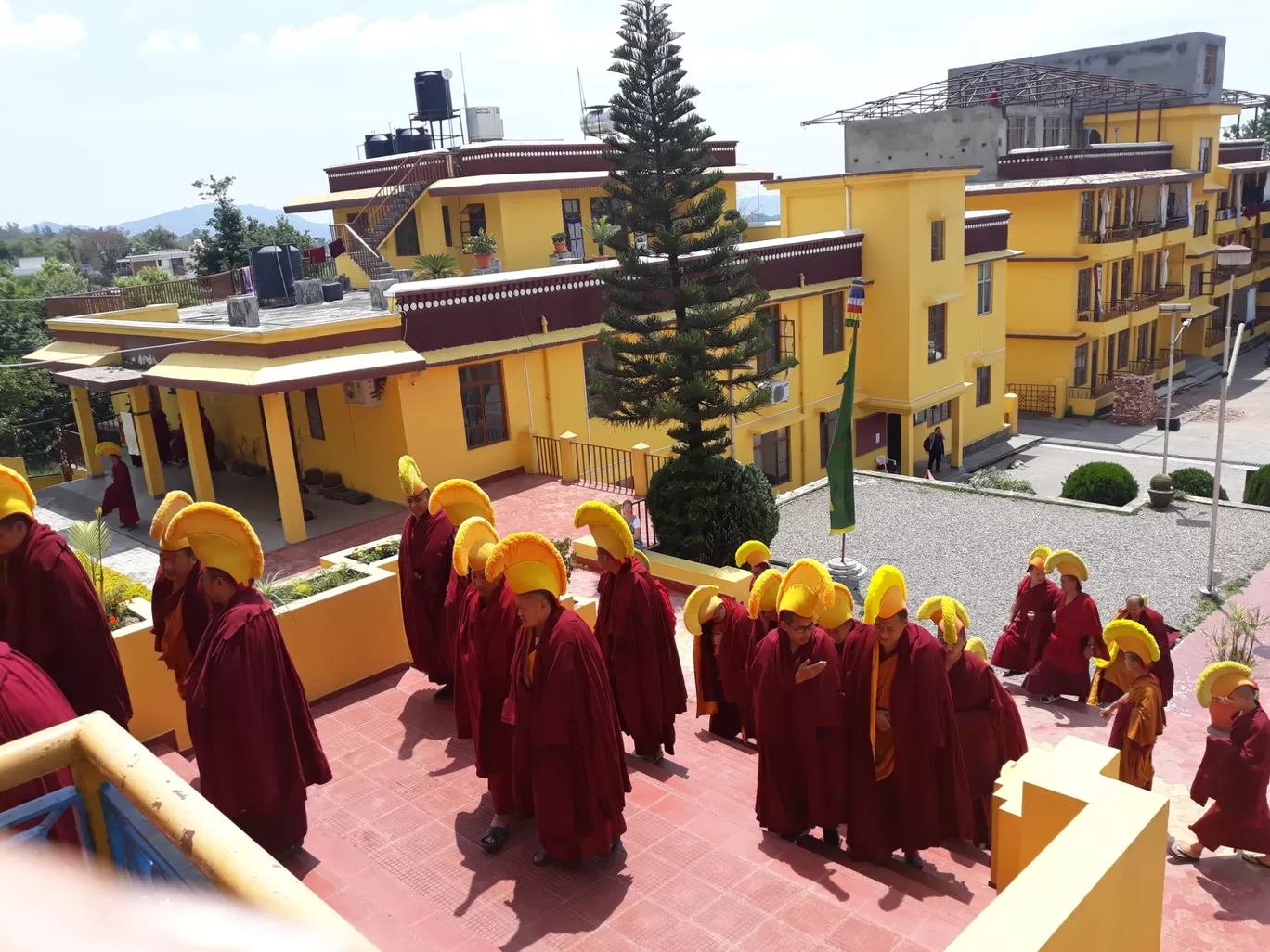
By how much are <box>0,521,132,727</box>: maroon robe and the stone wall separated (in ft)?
103

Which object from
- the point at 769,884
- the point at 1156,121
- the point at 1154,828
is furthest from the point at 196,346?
the point at 1156,121

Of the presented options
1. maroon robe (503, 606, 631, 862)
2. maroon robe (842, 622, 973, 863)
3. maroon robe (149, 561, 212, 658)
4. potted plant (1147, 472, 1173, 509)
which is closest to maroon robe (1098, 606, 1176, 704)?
maroon robe (842, 622, 973, 863)

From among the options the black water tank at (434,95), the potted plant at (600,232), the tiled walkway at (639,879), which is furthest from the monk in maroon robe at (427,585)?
the black water tank at (434,95)

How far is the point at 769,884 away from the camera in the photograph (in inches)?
209

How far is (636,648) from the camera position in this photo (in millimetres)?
7105

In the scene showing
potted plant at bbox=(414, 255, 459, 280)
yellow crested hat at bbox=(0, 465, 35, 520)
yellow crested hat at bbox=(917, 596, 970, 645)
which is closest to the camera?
yellow crested hat at bbox=(0, 465, 35, 520)

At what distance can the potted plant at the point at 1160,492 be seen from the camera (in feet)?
57.7

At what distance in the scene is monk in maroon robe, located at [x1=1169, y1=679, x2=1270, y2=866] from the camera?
265 inches

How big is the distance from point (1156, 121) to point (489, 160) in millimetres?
27252

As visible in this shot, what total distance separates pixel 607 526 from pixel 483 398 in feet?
32.8

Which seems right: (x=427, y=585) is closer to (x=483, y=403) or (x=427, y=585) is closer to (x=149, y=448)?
(x=483, y=403)

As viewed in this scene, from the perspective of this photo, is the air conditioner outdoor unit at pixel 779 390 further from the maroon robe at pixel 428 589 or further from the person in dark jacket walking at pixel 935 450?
the maroon robe at pixel 428 589

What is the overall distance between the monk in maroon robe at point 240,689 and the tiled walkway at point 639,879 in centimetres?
59

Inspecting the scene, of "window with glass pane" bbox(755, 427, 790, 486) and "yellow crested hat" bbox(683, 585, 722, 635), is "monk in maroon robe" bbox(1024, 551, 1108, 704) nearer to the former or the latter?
"yellow crested hat" bbox(683, 585, 722, 635)
